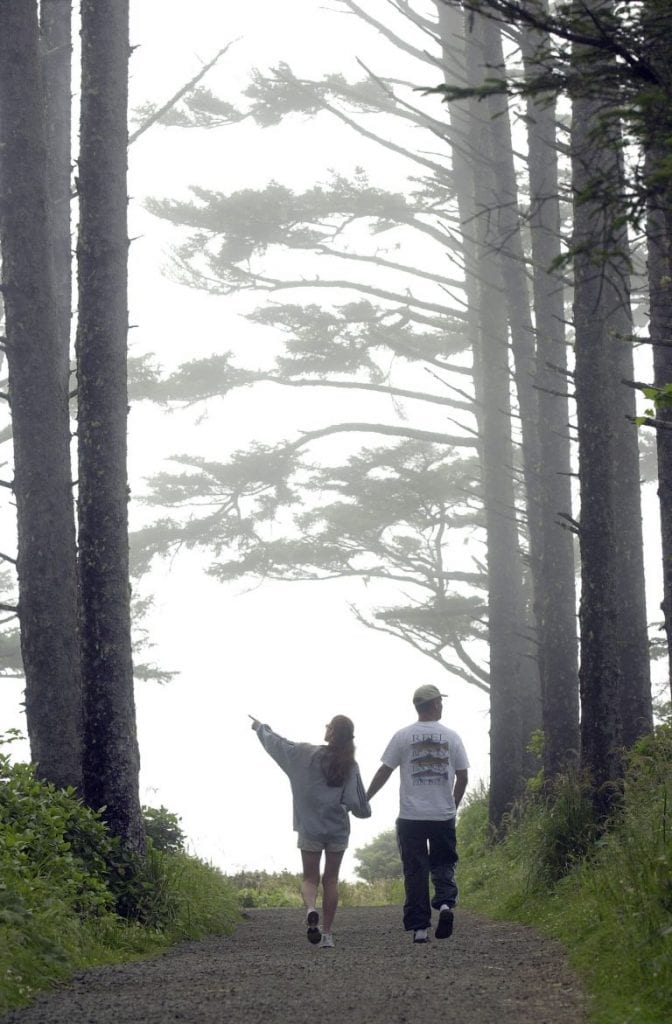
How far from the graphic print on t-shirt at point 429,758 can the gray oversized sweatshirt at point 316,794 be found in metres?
0.53

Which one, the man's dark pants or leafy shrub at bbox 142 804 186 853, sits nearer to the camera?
the man's dark pants

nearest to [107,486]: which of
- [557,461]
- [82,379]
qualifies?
[82,379]

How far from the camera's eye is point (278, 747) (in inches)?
436

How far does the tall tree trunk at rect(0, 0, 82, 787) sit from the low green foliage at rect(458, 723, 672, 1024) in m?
4.08

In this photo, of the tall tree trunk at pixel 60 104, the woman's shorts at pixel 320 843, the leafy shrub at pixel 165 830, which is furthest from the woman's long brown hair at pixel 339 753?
the tall tree trunk at pixel 60 104

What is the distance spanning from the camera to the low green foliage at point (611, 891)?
6.61 m

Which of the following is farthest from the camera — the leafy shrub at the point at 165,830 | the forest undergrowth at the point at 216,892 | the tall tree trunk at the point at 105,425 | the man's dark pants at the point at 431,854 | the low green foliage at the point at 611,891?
the leafy shrub at the point at 165,830

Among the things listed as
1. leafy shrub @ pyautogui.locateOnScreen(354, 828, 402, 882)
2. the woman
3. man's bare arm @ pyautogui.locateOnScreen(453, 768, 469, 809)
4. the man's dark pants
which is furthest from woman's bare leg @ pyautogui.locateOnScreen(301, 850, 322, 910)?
leafy shrub @ pyautogui.locateOnScreen(354, 828, 402, 882)

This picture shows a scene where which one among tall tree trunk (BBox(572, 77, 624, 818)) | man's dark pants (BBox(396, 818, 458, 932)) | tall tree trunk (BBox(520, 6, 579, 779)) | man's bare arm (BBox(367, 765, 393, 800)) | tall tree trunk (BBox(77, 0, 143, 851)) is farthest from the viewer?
tall tree trunk (BBox(520, 6, 579, 779))

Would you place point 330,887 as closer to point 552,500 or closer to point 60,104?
point 552,500

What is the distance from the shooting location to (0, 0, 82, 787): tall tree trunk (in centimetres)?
1162

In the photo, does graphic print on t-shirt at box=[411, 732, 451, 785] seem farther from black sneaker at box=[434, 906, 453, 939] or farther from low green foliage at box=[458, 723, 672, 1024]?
low green foliage at box=[458, 723, 672, 1024]

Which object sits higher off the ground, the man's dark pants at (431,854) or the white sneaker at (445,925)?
the man's dark pants at (431,854)

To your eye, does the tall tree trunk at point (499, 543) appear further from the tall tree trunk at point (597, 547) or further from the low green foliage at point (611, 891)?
the tall tree trunk at point (597, 547)
